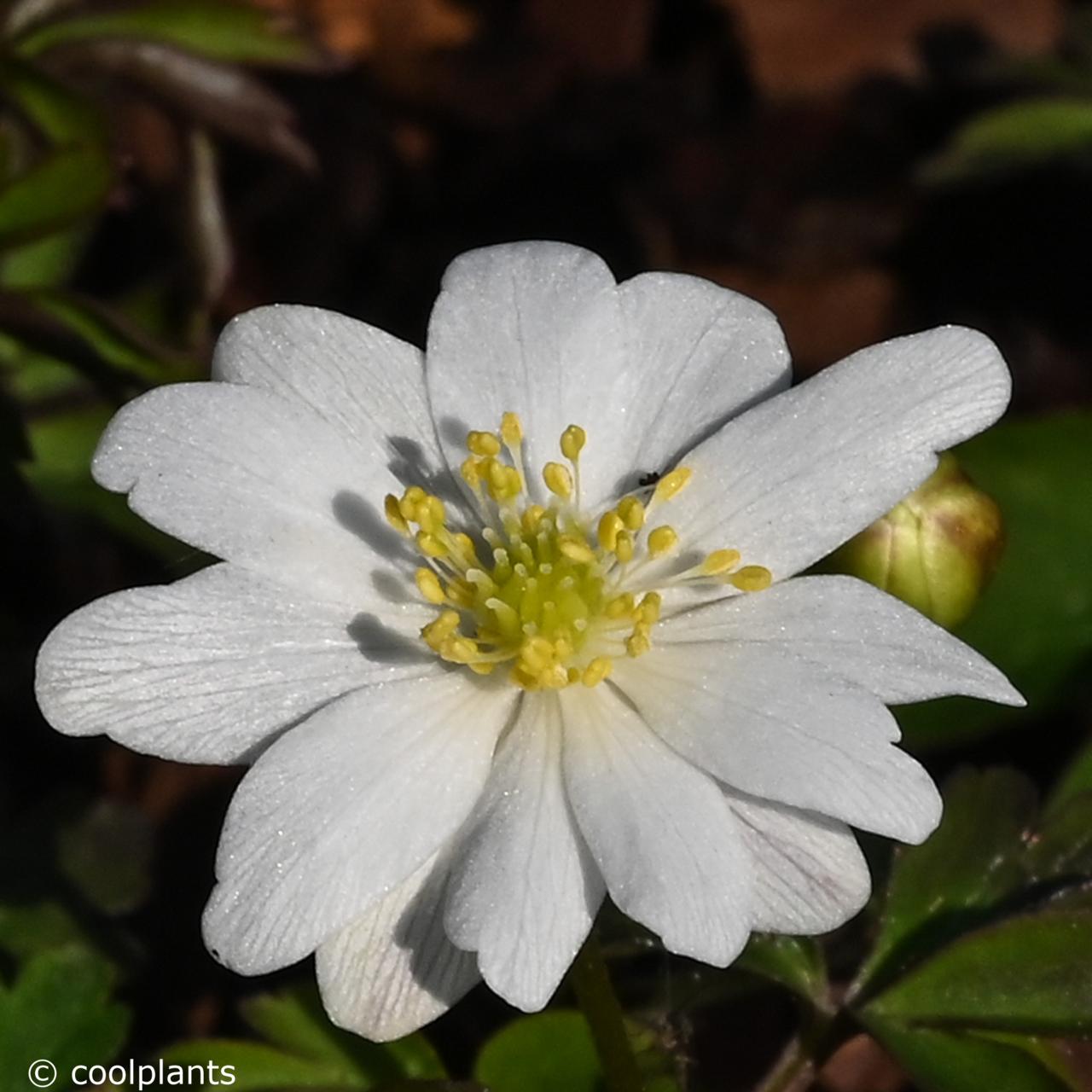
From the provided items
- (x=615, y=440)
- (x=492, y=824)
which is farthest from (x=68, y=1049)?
(x=615, y=440)

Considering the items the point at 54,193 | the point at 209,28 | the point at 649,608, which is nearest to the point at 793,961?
the point at 649,608

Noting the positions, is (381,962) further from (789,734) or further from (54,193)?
(54,193)

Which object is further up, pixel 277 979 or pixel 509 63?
pixel 509 63

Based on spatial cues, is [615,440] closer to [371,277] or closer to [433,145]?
[371,277]

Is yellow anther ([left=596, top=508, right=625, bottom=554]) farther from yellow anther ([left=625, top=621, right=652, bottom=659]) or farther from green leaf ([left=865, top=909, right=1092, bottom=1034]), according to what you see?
green leaf ([left=865, top=909, right=1092, bottom=1034])

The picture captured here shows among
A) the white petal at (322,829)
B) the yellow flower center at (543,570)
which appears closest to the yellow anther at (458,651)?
the yellow flower center at (543,570)
